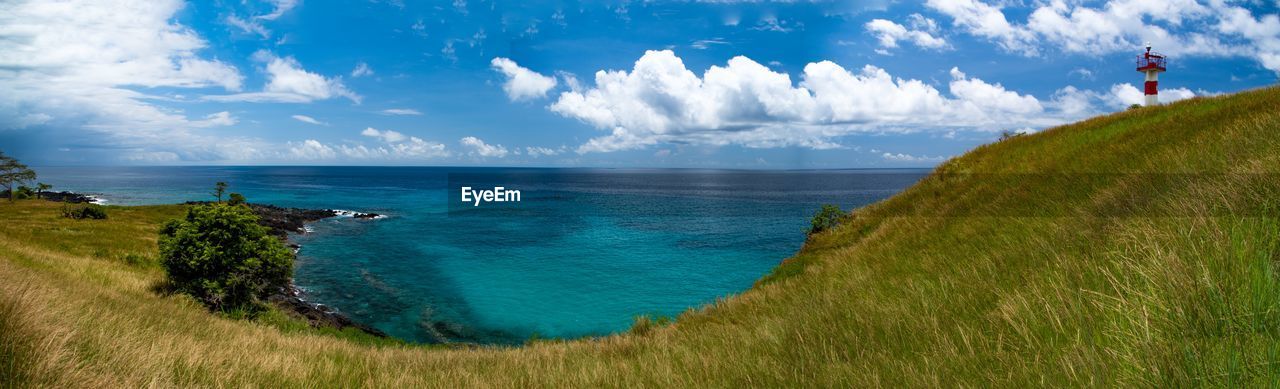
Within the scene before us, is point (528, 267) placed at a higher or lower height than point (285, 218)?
lower

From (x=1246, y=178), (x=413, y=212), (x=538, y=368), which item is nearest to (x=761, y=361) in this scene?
(x=538, y=368)

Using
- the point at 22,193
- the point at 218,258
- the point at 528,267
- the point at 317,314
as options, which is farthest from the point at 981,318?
the point at 22,193

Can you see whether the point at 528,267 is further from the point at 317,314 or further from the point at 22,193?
the point at 22,193

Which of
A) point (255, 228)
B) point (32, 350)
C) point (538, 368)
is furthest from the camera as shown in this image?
point (255, 228)

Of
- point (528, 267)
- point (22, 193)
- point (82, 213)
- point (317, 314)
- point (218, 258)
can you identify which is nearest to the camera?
point (218, 258)

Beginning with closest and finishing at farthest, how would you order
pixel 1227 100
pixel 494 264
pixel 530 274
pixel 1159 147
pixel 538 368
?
1. pixel 538 368
2. pixel 1159 147
3. pixel 1227 100
4. pixel 530 274
5. pixel 494 264

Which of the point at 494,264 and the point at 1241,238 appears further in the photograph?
the point at 494,264

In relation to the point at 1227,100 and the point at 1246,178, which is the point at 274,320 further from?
the point at 1227,100

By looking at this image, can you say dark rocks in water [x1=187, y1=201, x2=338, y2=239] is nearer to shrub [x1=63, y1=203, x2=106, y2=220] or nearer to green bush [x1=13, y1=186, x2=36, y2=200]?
shrub [x1=63, y1=203, x2=106, y2=220]

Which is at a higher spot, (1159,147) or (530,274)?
(1159,147)
